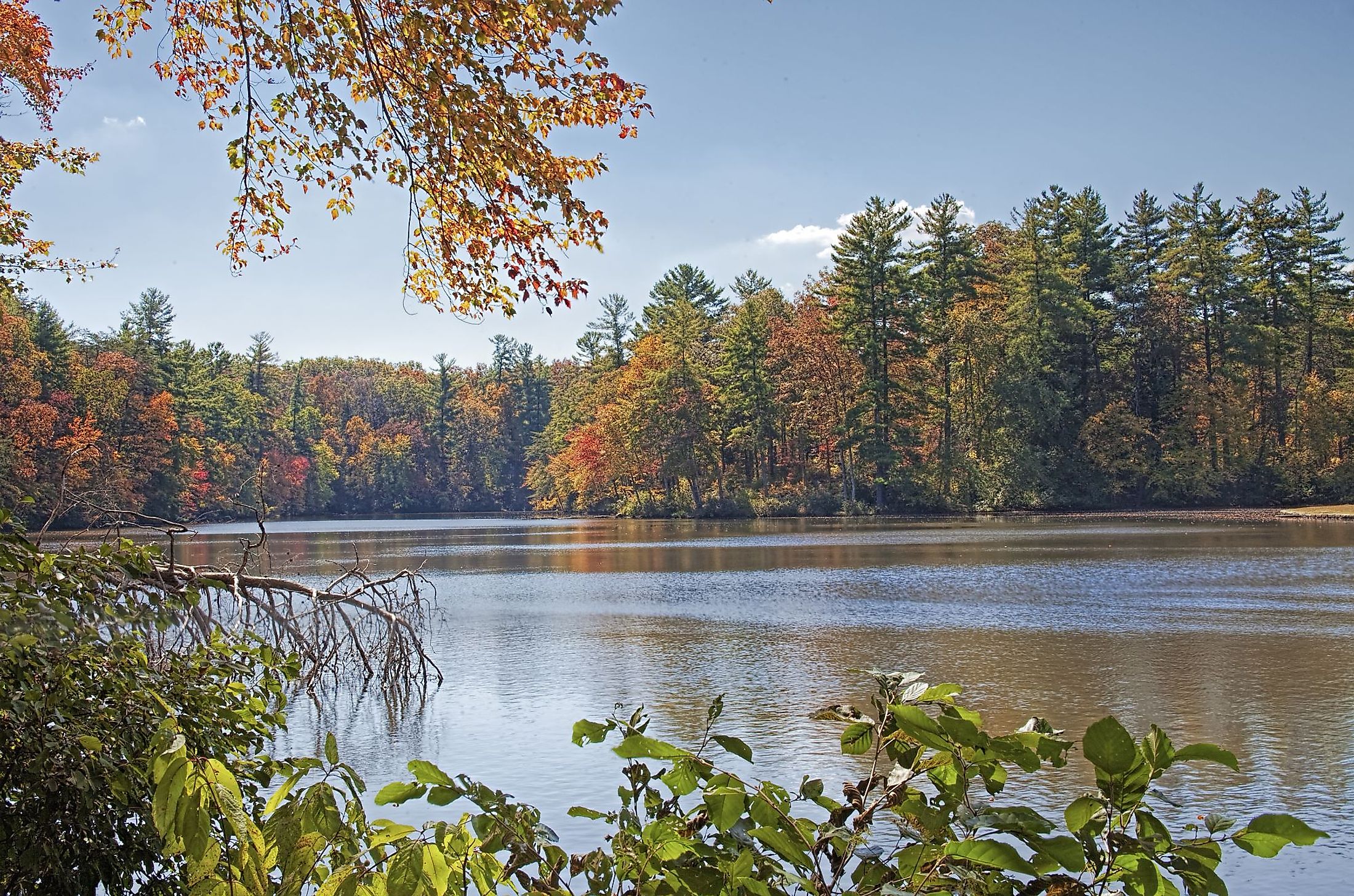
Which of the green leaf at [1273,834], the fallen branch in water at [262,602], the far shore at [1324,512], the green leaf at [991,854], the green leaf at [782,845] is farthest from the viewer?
the far shore at [1324,512]

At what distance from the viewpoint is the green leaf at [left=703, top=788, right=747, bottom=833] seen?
163cm

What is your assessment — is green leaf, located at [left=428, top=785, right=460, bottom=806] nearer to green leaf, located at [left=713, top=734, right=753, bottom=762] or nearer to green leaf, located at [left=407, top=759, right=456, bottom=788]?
green leaf, located at [left=407, top=759, right=456, bottom=788]

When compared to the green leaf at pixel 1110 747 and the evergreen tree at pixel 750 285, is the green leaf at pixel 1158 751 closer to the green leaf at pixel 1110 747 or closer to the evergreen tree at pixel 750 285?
the green leaf at pixel 1110 747

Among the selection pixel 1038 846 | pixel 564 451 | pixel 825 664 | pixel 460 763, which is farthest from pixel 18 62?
pixel 564 451

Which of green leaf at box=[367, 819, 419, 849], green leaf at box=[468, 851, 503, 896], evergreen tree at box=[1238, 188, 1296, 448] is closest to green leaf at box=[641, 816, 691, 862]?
green leaf at box=[468, 851, 503, 896]

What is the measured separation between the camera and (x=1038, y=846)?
1.50 meters

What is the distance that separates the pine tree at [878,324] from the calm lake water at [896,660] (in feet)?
75.1

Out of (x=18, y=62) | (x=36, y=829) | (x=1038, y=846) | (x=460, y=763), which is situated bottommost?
(x=460, y=763)

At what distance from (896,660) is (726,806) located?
36.6 ft

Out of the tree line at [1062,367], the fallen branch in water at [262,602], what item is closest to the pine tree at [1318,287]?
the tree line at [1062,367]

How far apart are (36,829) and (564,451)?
7095 centimetres

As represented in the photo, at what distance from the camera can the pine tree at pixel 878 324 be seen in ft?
166

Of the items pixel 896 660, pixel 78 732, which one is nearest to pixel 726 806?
pixel 78 732

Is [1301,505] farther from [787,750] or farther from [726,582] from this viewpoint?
[787,750]
